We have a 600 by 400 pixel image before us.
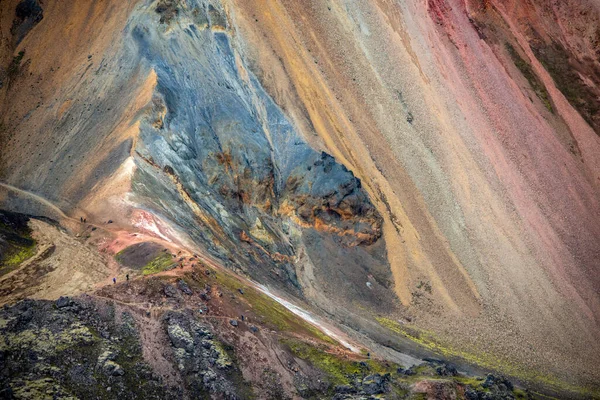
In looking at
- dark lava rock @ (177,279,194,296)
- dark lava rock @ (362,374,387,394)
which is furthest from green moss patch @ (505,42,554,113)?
dark lava rock @ (177,279,194,296)

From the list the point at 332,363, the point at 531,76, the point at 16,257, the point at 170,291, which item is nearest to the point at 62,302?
the point at 170,291

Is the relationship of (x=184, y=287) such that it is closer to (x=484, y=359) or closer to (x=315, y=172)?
(x=315, y=172)

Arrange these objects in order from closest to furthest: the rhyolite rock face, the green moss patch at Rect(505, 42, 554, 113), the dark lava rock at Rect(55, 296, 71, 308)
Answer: the dark lava rock at Rect(55, 296, 71, 308), the rhyolite rock face, the green moss patch at Rect(505, 42, 554, 113)

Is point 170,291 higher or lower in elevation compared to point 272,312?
lower

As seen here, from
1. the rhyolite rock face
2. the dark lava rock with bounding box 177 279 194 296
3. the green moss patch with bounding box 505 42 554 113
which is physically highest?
the green moss patch with bounding box 505 42 554 113

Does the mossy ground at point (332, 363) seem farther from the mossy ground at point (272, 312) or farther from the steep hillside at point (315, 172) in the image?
the steep hillside at point (315, 172)

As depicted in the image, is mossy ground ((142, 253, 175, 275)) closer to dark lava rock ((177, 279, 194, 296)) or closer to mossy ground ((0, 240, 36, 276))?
dark lava rock ((177, 279, 194, 296))

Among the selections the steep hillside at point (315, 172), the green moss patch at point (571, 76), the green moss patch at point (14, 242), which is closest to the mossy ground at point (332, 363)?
the steep hillside at point (315, 172)

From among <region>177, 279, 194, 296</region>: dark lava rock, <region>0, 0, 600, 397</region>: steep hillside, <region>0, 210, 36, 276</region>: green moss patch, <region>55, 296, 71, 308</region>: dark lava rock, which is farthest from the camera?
<region>0, 0, 600, 397</region>: steep hillside
